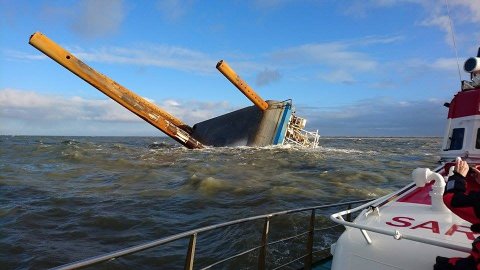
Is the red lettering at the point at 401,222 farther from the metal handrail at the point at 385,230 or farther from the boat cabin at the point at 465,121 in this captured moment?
the boat cabin at the point at 465,121

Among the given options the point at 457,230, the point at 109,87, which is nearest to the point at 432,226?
the point at 457,230

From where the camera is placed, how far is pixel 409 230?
3.73m

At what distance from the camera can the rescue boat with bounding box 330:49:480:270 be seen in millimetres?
3262

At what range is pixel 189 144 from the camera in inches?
1265

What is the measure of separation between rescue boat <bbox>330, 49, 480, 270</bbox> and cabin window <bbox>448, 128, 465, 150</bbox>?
8.2 inches

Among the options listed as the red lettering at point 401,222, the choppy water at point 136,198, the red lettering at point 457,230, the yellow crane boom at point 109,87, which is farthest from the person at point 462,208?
the yellow crane boom at point 109,87

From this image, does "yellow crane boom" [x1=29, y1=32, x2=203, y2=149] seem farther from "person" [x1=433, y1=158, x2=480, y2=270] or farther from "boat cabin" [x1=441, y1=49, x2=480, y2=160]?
"person" [x1=433, y1=158, x2=480, y2=270]

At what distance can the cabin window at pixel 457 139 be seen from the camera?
6066 millimetres

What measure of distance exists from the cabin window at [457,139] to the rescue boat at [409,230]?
21 centimetres

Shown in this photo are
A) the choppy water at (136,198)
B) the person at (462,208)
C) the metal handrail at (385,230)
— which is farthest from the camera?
the choppy water at (136,198)

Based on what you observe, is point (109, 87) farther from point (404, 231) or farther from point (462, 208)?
point (462, 208)

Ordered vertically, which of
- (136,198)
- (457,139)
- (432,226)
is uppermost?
(457,139)

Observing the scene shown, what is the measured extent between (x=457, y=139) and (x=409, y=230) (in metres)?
3.10

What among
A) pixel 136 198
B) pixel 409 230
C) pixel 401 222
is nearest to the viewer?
pixel 409 230
